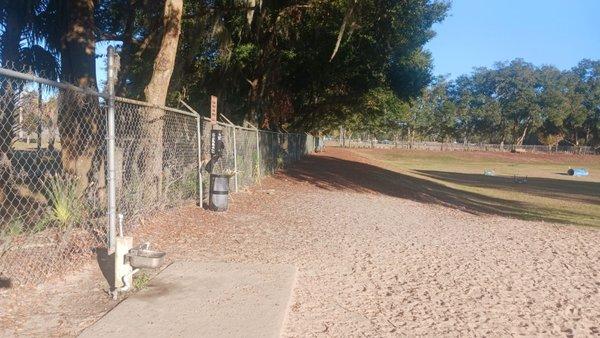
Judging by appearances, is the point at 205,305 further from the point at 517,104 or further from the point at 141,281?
the point at 517,104

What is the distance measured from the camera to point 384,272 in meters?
6.87

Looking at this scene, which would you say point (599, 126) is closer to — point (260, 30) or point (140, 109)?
point (260, 30)

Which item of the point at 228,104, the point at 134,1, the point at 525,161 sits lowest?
the point at 525,161

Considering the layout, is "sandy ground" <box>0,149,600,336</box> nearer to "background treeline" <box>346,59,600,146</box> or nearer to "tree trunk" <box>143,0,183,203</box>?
"tree trunk" <box>143,0,183,203</box>

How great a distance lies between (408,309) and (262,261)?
223 cm

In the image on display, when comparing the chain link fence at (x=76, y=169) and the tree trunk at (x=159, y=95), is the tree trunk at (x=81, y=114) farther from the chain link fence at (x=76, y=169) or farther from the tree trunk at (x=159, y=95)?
the tree trunk at (x=159, y=95)

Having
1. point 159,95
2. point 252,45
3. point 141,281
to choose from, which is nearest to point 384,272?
point 141,281

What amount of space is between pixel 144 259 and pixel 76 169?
143 inches

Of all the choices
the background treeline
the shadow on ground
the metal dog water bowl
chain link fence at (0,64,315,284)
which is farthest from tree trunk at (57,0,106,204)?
the background treeline

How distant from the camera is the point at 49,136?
6297 mm

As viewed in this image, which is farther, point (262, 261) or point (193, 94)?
point (193, 94)

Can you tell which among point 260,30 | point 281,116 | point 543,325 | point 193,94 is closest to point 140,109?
point 543,325

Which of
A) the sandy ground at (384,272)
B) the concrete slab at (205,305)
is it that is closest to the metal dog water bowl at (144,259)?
the concrete slab at (205,305)

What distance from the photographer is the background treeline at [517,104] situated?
96.8m
